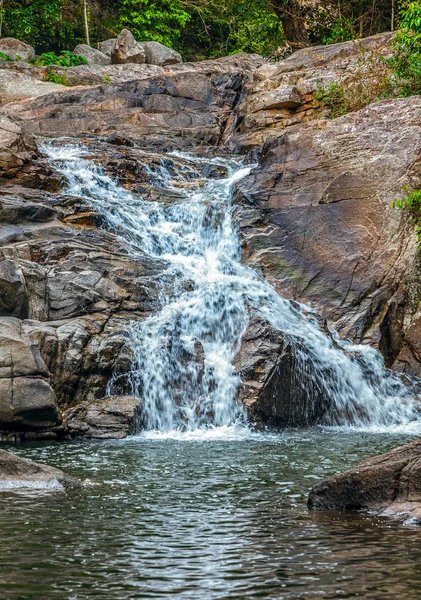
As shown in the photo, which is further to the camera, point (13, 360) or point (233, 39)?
point (233, 39)

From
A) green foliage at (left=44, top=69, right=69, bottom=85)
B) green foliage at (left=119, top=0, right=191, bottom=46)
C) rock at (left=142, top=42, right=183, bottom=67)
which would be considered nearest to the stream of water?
green foliage at (left=44, top=69, right=69, bottom=85)

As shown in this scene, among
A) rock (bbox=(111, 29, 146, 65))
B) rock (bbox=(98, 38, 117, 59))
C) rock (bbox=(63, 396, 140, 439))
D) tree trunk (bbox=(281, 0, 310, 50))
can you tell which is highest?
rock (bbox=(98, 38, 117, 59))

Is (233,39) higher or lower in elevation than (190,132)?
higher

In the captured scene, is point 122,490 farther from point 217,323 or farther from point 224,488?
point 217,323

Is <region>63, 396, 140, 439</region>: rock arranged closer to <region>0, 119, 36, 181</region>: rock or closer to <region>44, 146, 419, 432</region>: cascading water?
<region>44, 146, 419, 432</region>: cascading water

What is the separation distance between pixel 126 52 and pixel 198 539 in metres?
30.4

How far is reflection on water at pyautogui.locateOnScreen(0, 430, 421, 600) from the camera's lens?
15.3 feet

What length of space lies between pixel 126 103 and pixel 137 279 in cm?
1234

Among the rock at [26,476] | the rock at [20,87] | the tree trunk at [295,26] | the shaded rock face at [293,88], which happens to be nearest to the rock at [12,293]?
the rock at [26,476]

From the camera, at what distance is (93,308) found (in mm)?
13977

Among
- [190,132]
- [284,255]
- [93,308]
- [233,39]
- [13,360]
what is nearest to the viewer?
[13,360]

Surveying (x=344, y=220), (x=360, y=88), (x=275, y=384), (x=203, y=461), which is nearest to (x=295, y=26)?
(x=360, y=88)

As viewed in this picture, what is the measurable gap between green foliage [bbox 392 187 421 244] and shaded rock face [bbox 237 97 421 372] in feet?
0.60

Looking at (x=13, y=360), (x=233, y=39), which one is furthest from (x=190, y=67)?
(x=13, y=360)
